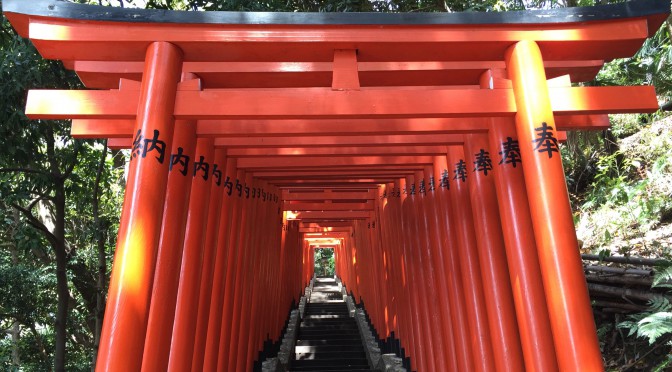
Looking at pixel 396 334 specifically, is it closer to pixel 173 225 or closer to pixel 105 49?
pixel 173 225

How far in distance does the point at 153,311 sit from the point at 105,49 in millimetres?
1904

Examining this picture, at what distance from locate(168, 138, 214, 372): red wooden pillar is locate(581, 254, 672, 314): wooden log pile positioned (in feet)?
14.5

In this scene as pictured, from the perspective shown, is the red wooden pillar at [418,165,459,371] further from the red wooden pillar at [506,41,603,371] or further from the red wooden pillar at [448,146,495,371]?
the red wooden pillar at [506,41,603,371]

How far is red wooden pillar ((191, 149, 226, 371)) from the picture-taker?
4609 mm

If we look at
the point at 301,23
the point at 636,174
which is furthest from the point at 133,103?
the point at 636,174

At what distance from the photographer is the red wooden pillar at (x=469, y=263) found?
14.8 feet

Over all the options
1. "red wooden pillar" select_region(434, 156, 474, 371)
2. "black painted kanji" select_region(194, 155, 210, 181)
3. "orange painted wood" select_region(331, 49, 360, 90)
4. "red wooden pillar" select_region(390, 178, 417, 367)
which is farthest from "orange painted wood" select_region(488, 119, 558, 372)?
"red wooden pillar" select_region(390, 178, 417, 367)

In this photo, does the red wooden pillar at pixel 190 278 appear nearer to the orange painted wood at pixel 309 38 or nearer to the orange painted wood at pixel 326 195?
the orange painted wood at pixel 309 38

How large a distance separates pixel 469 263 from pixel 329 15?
296cm

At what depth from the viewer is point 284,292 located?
12227 millimetres

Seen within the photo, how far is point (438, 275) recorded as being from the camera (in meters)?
5.79

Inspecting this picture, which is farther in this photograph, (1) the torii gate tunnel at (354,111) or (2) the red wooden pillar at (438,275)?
(2) the red wooden pillar at (438,275)

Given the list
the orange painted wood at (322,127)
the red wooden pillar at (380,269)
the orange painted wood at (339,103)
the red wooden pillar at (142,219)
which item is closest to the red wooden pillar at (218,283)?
the orange painted wood at (322,127)

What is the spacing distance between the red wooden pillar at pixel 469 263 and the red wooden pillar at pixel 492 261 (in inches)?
9.6
